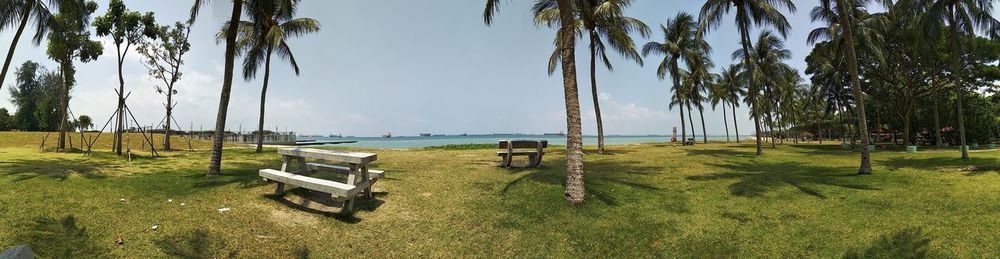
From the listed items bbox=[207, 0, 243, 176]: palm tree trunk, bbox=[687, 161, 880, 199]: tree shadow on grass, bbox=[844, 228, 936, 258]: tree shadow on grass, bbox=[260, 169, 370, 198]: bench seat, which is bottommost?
bbox=[844, 228, 936, 258]: tree shadow on grass

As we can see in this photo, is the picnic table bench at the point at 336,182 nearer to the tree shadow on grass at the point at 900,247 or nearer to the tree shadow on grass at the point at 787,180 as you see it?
the tree shadow on grass at the point at 900,247

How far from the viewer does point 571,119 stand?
8.84 m

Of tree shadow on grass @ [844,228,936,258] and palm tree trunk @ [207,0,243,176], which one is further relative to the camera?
palm tree trunk @ [207,0,243,176]

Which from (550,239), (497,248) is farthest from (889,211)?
(497,248)

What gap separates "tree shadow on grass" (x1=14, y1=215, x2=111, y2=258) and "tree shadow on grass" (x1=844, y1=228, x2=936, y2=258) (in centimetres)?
925

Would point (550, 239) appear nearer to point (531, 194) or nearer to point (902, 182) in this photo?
point (531, 194)

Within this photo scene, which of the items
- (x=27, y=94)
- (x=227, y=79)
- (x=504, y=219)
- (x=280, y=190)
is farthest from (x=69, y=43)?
(x=27, y=94)

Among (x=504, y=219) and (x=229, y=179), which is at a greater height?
(x=229, y=179)

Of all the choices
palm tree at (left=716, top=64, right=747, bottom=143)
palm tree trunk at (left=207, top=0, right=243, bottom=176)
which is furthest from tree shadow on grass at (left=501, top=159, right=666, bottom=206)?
palm tree at (left=716, top=64, right=747, bottom=143)

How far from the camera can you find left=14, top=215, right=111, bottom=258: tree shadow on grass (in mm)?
4872

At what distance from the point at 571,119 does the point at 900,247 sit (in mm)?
5237

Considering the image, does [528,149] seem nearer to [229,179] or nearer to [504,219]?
[504,219]

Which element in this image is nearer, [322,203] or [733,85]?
[322,203]

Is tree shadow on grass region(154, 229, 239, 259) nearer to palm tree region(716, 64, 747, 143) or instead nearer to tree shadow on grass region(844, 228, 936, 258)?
tree shadow on grass region(844, 228, 936, 258)
